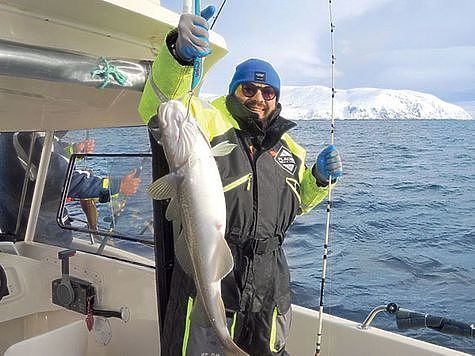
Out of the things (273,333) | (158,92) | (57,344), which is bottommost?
(57,344)

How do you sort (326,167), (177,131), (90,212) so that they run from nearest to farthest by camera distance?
(177,131)
(326,167)
(90,212)

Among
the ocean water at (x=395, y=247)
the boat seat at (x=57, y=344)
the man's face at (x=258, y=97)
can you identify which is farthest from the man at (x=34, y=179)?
the ocean water at (x=395, y=247)

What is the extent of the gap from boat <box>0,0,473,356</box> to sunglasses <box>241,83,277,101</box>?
0.26 meters

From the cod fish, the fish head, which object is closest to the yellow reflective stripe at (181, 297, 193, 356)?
the cod fish

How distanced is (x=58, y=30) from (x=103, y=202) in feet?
6.55

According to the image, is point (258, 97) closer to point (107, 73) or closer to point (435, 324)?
point (107, 73)

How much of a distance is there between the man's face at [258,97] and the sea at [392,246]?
1439mm

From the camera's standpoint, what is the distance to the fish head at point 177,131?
5.26ft

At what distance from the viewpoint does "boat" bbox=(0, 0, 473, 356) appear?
2168 millimetres

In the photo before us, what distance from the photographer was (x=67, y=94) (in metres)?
2.98

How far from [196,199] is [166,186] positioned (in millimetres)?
111

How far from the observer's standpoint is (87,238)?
14.0 ft

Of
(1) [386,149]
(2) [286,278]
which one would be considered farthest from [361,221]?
(1) [386,149]

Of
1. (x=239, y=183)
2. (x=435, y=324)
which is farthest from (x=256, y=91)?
(x=435, y=324)
